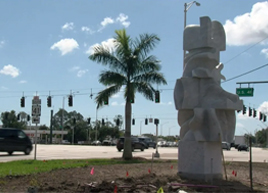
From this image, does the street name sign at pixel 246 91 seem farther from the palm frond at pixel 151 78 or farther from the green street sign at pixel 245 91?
the palm frond at pixel 151 78

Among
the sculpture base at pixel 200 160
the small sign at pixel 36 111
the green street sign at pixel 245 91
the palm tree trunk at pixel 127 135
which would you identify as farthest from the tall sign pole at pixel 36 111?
the green street sign at pixel 245 91

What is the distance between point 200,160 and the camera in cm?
1103

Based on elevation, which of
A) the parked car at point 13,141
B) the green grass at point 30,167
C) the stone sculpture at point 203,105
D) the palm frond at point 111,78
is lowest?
the green grass at point 30,167

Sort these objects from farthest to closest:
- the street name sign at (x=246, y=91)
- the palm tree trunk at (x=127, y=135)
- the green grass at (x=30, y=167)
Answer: the street name sign at (x=246, y=91) < the palm tree trunk at (x=127, y=135) < the green grass at (x=30, y=167)

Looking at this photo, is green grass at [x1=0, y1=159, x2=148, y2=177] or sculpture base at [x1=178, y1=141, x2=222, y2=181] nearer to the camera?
sculpture base at [x1=178, y1=141, x2=222, y2=181]

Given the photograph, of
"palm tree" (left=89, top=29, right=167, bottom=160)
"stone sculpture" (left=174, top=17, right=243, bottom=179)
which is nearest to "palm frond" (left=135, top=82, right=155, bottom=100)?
"palm tree" (left=89, top=29, right=167, bottom=160)

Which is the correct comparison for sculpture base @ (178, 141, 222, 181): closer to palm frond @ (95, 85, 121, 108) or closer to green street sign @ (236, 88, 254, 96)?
palm frond @ (95, 85, 121, 108)

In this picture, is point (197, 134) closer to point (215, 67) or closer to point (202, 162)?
point (202, 162)

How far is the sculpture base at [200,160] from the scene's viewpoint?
11000mm

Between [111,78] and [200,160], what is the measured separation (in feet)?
35.6

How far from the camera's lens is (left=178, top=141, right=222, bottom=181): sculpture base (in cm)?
1100

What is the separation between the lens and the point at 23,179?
10484 mm

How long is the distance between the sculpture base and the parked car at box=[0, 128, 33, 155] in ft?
55.8

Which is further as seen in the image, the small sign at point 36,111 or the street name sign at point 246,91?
the street name sign at point 246,91
